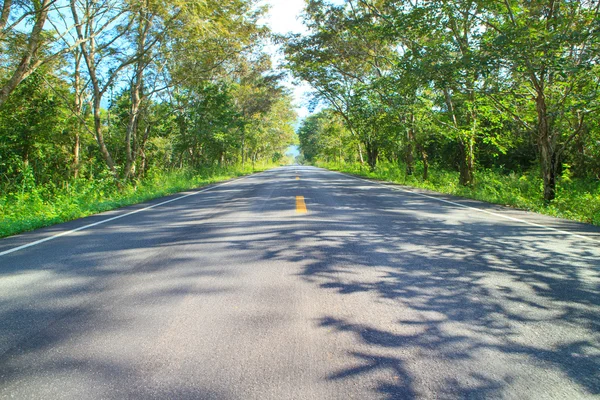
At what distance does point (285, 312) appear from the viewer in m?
2.54

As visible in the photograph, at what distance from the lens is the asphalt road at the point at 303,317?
5.84ft

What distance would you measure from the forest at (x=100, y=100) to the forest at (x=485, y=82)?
489 cm

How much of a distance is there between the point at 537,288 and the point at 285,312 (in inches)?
84.5

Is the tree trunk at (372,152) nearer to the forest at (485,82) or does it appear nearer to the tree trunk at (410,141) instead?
the forest at (485,82)

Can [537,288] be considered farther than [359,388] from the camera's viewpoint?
Yes

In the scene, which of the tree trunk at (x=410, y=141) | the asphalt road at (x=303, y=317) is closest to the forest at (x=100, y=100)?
the asphalt road at (x=303, y=317)

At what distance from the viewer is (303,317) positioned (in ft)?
8.08

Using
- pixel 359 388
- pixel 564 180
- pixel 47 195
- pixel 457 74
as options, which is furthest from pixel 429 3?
pixel 47 195

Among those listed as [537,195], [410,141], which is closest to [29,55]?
[537,195]

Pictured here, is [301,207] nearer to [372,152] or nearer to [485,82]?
[485,82]

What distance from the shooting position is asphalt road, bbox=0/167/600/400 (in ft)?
5.84

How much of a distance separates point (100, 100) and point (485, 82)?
1247 centimetres

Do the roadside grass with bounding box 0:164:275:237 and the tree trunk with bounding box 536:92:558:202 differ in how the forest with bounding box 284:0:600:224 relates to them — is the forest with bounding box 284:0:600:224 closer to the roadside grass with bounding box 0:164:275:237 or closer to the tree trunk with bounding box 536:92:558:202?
the tree trunk with bounding box 536:92:558:202

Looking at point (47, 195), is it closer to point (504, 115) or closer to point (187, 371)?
point (187, 371)
